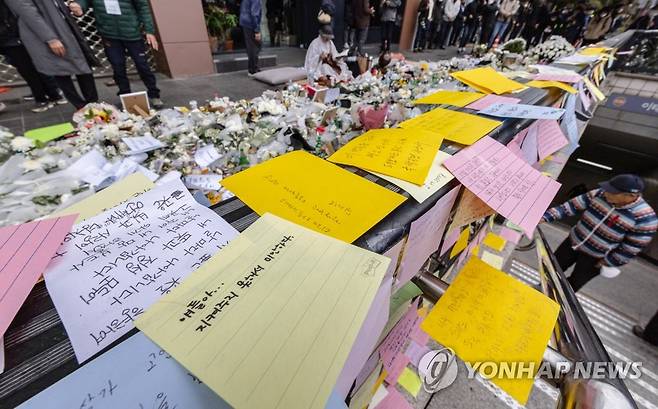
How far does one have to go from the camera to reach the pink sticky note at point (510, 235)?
196 centimetres

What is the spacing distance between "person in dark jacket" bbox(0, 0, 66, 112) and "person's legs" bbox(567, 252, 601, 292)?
716 centimetres

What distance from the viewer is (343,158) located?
2.51 feet

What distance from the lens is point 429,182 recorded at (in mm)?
677

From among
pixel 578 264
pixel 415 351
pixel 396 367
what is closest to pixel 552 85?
pixel 415 351

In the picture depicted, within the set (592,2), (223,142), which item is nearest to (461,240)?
(223,142)

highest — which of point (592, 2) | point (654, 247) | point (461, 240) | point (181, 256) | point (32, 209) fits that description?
point (592, 2)

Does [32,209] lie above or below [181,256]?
below

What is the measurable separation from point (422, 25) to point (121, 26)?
33.0ft

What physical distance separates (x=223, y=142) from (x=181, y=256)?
78 cm

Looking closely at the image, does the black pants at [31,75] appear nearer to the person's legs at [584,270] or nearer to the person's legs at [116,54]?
the person's legs at [116,54]

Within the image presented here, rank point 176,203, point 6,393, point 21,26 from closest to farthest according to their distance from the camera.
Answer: point 6,393 < point 176,203 < point 21,26

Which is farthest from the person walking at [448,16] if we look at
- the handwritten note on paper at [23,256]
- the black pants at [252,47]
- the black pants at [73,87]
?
the handwritten note on paper at [23,256]

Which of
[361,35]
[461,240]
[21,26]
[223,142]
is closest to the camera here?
[223,142]

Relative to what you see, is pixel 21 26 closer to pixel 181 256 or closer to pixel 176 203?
pixel 176 203
